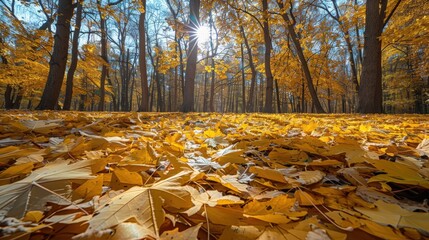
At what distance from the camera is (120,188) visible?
616 mm

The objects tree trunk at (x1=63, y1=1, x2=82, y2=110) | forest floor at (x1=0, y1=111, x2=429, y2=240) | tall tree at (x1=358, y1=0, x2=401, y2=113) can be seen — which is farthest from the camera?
tree trunk at (x1=63, y1=1, x2=82, y2=110)

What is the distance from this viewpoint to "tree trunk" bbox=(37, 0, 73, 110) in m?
5.78

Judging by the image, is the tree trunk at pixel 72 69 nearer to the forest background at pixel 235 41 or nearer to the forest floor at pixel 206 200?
the forest background at pixel 235 41

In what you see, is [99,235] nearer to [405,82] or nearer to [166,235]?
[166,235]

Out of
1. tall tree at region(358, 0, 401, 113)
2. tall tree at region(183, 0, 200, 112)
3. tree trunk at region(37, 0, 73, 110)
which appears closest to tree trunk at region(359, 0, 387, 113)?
tall tree at region(358, 0, 401, 113)

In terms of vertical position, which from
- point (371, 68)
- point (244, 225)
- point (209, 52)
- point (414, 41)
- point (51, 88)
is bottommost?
point (244, 225)

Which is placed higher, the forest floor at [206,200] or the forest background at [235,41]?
the forest background at [235,41]

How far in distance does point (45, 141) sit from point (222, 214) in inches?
49.3

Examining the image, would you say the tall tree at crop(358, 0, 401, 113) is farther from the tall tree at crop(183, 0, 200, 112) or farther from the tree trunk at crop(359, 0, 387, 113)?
the tall tree at crop(183, 0, 200, 112)

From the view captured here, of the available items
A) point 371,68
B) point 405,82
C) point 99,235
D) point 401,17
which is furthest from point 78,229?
point 405,82

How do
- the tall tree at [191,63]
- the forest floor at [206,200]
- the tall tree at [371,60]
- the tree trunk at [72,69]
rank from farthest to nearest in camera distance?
the tree trunk at [72,69], the tall tree at [191,63], the tall tree at [371,60], the forest floor at [206,200]

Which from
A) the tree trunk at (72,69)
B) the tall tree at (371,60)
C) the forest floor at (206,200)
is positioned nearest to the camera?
the forest floor at (206,200)

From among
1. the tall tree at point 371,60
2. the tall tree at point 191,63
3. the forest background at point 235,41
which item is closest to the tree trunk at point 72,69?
the forest background at point 235,41

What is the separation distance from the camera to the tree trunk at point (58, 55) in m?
5.78
